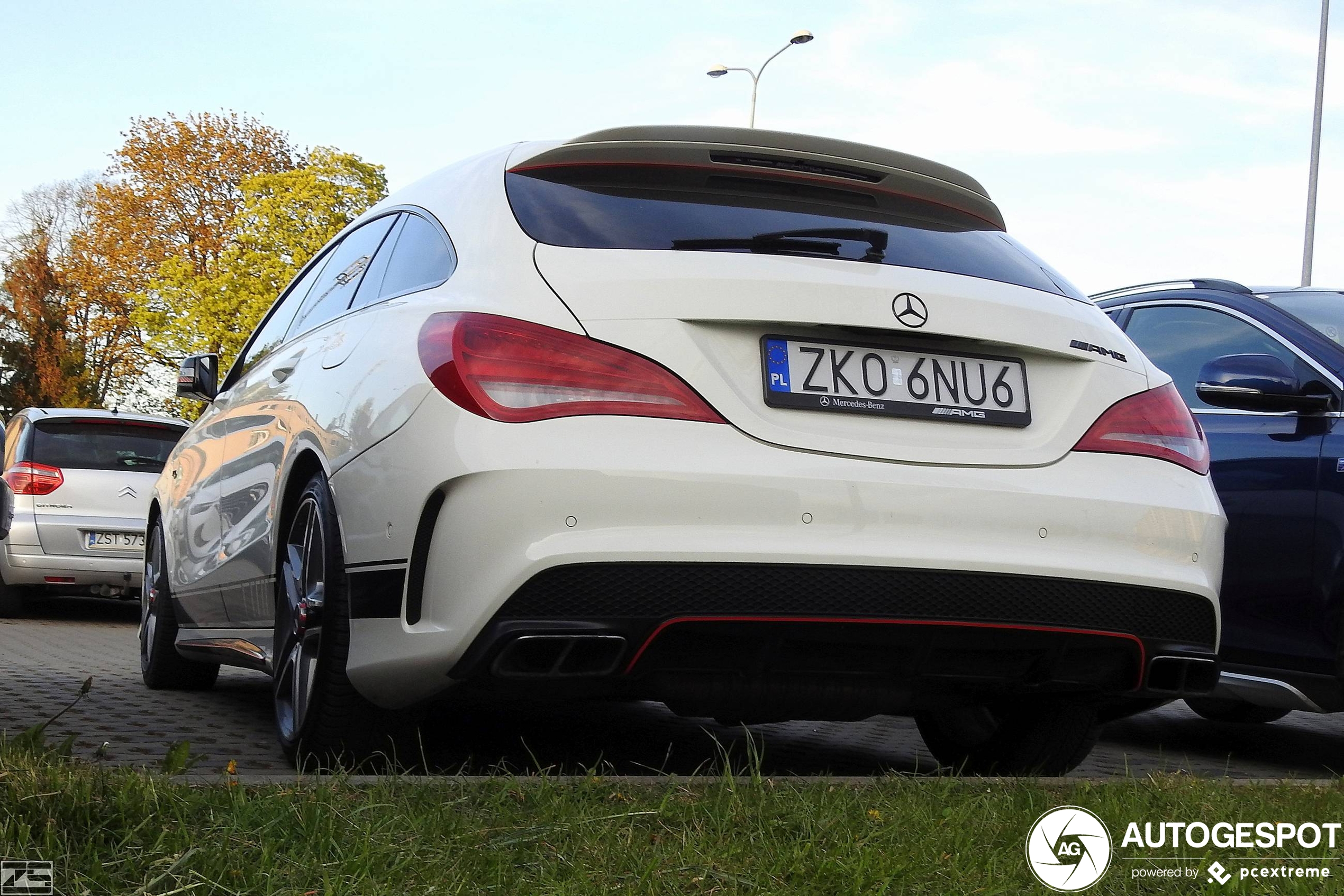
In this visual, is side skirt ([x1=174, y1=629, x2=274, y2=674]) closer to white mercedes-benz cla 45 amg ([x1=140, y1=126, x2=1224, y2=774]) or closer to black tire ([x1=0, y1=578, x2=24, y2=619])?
white mercedes-benz cla 45 amg ([x1=140, y1=126, x2=1224, y2=774])

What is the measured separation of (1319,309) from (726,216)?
324cm

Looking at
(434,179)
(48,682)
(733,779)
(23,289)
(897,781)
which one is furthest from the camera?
(23,289)

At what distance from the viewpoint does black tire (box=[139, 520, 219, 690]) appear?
255 inches

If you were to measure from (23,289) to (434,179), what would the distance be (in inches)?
2375

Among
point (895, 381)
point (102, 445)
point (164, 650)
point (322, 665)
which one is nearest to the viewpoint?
point (895, 381)

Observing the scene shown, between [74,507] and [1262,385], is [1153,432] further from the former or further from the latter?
[74,507]

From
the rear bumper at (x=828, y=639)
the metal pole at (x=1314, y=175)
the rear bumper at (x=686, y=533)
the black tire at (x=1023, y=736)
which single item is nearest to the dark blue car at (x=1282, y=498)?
the black tire at (x=1023, y=736)

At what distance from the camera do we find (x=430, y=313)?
3.58 meters

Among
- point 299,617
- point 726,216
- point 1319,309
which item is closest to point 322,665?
point 299,617

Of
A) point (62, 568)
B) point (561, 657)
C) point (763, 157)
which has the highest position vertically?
point (763, 157)

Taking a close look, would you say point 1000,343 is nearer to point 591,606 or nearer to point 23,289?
point 591,606

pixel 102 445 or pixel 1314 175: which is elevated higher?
pixel 1314 175

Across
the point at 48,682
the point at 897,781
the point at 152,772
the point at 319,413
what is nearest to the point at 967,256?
the point at 897,781

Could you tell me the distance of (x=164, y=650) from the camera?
651 cm
